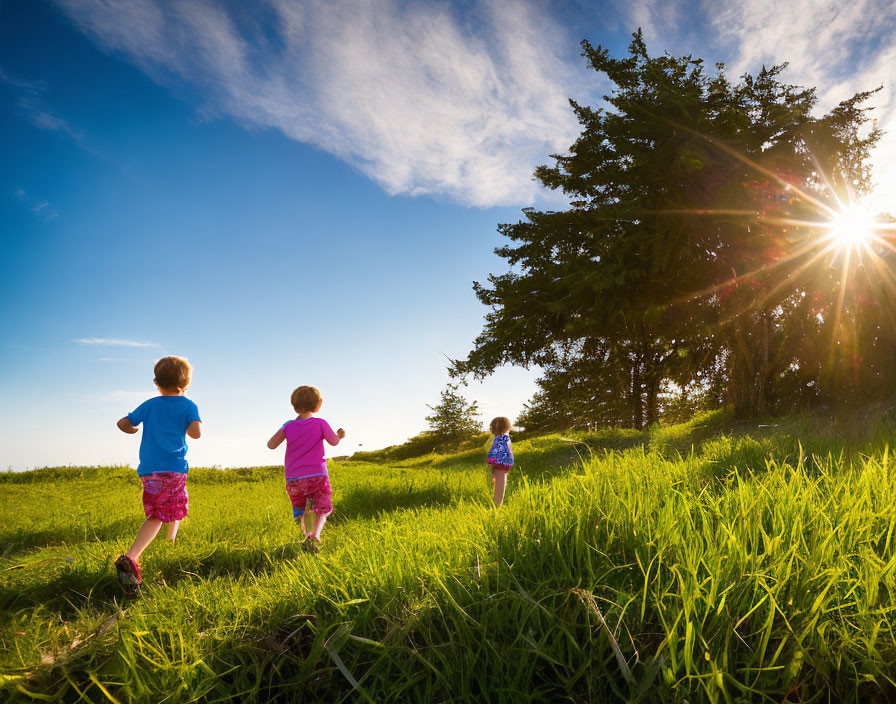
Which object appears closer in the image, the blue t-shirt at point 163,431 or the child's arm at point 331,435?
the blue t-shirt at point 163,431

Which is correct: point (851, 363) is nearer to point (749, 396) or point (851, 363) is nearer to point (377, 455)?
point (749, 396)

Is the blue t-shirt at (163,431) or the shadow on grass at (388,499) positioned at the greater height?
the blue t-shirt at (163,431)

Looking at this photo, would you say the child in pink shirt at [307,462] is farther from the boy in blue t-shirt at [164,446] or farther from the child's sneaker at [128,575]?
the child's sneaker at [128,575]

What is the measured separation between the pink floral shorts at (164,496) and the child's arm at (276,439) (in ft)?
3.50

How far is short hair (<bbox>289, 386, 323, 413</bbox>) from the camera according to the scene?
235 inches

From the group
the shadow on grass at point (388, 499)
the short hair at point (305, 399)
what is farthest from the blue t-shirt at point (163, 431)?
the shadow on grass at point (388, 499)

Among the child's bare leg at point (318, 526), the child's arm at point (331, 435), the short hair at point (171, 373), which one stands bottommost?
the child's bare leg at point (318, 526)

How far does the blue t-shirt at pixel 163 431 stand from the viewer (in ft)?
15.3

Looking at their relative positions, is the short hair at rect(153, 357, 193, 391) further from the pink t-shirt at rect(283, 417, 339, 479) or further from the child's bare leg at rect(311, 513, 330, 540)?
the child's bare leg at rect(311, 513, 330, 540)

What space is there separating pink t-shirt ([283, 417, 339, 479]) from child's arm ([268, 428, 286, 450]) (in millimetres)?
44

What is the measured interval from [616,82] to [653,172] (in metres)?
3.79

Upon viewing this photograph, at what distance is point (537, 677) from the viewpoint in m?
1.67

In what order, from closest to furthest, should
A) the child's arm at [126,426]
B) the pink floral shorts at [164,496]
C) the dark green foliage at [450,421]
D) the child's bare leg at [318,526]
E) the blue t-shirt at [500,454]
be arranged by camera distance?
the pink floral shorts at [164,496]
the child's arm at [126,426]
the child's bare leg at [318,526]
the blue t-shirt at [500,454]
the dark green foliage at [450,421]

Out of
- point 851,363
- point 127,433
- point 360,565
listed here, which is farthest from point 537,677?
point 851,363
